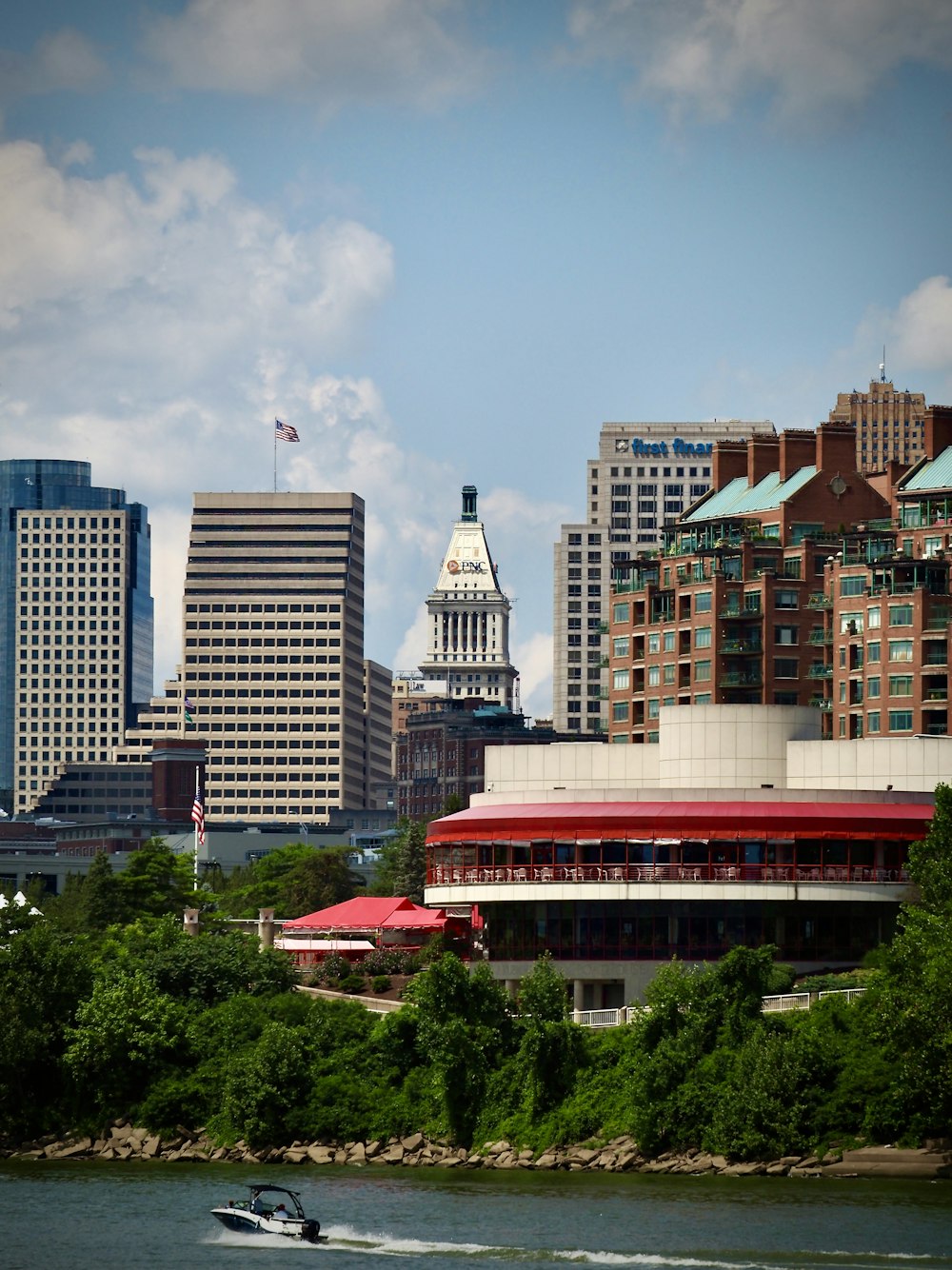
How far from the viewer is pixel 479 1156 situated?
124562 millimetres

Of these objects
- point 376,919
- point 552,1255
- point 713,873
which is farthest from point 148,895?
point 552,1255

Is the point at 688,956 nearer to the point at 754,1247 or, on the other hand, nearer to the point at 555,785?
the point at 555,785

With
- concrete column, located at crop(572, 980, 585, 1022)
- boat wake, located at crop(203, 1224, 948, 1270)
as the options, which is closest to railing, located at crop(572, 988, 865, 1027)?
concrete column, located at crop(572, 980, 585, 1022)

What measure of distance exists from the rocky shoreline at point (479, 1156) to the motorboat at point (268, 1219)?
61.1 feet

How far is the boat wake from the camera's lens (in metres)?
93.6

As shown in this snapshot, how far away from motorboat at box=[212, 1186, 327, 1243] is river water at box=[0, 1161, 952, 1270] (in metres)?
0.42

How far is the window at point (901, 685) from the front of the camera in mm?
192375

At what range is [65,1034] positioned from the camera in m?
136

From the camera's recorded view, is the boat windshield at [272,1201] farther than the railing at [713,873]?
No

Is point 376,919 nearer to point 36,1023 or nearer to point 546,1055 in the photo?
point 36,1023

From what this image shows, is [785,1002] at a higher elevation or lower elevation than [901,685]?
lower

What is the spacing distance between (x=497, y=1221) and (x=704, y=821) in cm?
4631

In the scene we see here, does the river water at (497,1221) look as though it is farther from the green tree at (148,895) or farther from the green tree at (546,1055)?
the green tree at (148,895)

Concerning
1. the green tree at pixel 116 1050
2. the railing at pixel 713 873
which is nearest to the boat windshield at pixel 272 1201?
the green tree at pixel 116 1050
